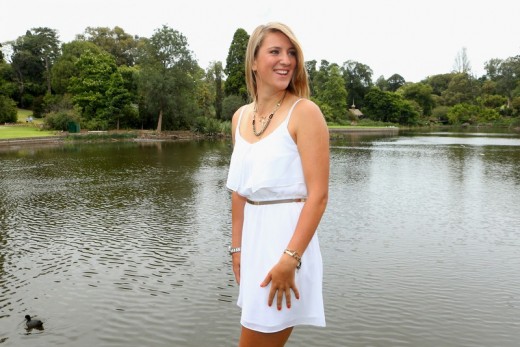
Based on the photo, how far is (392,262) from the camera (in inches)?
323

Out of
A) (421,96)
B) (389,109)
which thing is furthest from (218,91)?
(421,96)

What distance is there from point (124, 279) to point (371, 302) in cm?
388

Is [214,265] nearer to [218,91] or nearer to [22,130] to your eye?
[22,130]

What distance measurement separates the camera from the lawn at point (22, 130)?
36803 millimetres

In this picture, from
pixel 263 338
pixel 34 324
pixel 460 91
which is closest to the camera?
pixel 263 338

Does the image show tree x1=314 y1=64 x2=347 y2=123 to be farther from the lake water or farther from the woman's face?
the woman's face

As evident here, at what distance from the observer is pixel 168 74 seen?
44844 mm

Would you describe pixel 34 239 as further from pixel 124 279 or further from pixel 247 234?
pixel 247 234

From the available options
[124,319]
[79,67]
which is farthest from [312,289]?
[79,67]

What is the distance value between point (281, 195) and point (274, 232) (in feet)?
0.49

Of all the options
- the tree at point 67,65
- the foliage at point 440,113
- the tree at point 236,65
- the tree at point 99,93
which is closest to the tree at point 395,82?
the foliage at point 440,113

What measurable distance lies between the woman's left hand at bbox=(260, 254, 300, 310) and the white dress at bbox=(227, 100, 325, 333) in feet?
0.11

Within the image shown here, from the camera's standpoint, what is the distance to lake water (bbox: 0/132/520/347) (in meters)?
5.73

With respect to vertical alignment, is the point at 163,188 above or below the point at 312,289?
below
